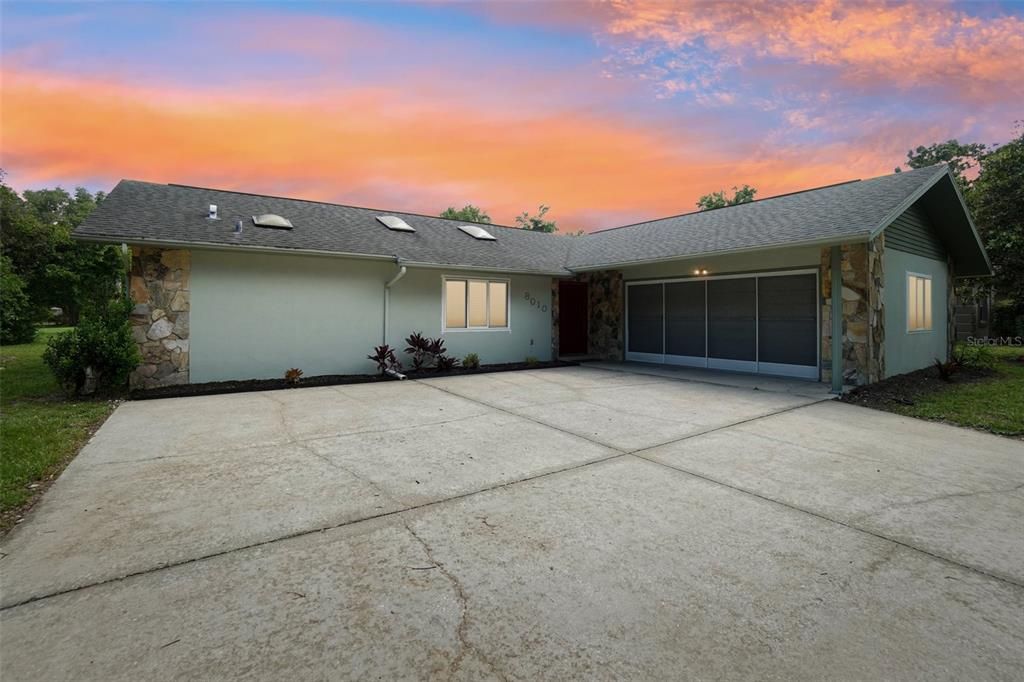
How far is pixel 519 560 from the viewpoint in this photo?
251cm

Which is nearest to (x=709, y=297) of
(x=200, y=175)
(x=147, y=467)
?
(x=147, y=467)

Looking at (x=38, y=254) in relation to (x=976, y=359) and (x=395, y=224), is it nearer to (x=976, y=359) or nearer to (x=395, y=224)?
(x=395, y=224)

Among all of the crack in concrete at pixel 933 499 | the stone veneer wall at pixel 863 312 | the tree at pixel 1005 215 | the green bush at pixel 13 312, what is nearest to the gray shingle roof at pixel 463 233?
the stone veneer wall at pixel 863 312

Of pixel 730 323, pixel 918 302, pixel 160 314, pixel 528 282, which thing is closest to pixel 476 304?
pixel 528 282

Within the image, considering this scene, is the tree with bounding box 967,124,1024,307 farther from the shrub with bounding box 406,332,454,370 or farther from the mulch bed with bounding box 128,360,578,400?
the shrub with bounding box 406,332,454,370

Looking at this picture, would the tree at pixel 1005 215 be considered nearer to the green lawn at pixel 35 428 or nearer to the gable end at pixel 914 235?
the gable end at pixel 914 235

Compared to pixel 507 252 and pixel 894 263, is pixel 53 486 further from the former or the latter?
pixel 894 263

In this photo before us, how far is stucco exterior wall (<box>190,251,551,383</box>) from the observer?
815 cm

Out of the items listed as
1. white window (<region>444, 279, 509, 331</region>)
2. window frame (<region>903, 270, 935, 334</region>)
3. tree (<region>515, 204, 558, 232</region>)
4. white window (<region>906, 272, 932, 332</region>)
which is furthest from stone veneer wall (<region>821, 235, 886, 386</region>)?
tree (<region>515, 204, 558, 232</region>)

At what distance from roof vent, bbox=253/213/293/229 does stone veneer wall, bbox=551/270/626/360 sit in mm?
6678

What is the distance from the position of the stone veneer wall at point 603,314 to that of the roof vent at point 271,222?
668 cm

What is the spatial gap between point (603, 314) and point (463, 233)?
4662mm

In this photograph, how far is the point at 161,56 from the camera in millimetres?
7520

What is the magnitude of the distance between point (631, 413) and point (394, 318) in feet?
19.2
